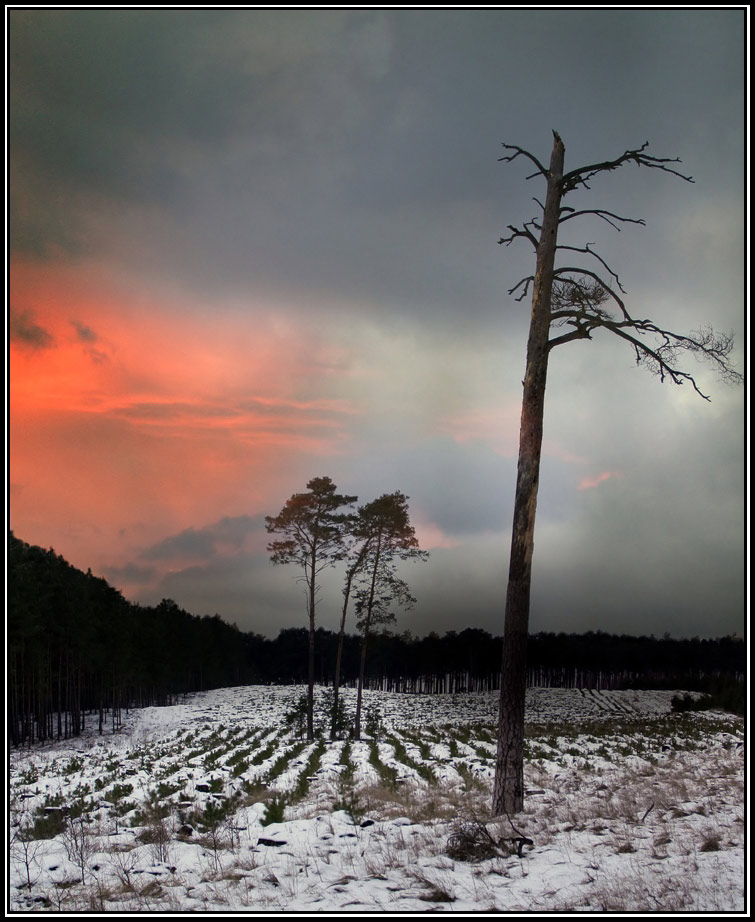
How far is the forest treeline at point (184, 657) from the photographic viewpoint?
4547 cm

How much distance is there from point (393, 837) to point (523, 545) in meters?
4.74

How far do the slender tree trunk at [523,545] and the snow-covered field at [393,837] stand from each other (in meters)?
0.81

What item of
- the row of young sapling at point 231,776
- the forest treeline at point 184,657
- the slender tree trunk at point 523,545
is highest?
the slender tree trunk at point 523,545

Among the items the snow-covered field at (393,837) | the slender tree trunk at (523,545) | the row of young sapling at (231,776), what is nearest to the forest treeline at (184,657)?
the row of young sapling at (231,776)

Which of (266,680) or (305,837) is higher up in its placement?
(305,837)

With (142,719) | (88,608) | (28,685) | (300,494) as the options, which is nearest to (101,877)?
(300,494)

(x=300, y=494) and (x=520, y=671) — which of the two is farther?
(x=300, y=494)

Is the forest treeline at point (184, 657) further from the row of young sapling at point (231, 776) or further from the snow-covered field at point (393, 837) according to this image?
the snow-covered field at point (393, 837)

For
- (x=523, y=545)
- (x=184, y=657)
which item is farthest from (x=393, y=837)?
(x=184, y=657)

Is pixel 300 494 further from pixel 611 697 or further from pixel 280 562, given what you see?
pixel 611 697

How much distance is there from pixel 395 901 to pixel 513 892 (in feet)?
3.90

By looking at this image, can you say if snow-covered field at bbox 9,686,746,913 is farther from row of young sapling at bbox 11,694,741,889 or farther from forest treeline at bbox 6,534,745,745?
forest treeline at bbox 6,534,745,745

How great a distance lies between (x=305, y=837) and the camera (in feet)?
30.7

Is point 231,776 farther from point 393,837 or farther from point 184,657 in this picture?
point 184,657
